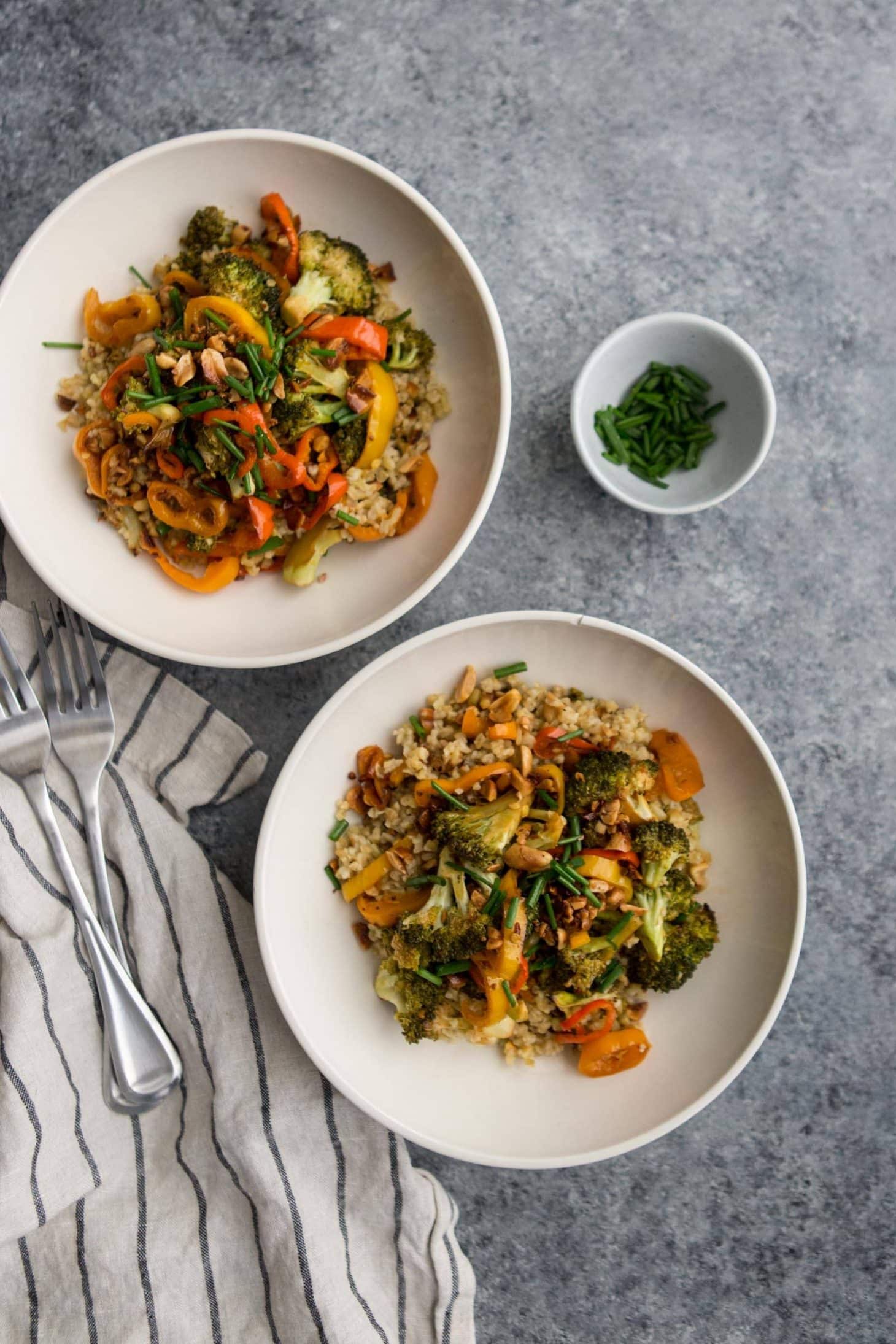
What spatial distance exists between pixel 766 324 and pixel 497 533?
110 cm

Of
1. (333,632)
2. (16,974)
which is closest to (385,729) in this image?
(333,632)

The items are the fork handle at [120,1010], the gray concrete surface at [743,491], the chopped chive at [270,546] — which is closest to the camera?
the chopped chive at [270,546]

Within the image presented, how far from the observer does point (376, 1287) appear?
9.14ft

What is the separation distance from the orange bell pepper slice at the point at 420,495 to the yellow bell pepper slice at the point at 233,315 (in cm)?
52

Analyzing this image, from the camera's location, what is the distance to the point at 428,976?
8.05 feet

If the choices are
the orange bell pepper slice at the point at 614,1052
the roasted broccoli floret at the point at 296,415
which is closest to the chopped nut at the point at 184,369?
the roasted broccoli floret at the point at 296,415

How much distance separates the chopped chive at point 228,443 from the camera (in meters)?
2.35

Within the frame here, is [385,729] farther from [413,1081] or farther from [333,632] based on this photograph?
[413,1081]

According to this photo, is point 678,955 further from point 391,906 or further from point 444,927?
point 391,906

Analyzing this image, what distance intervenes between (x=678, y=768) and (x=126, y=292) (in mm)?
2106

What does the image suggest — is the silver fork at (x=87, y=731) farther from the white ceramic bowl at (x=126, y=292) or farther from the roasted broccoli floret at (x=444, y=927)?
the roasted broccoli floret at (x=444, y=927)

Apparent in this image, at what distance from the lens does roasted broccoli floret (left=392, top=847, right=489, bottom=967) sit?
7.86 feet

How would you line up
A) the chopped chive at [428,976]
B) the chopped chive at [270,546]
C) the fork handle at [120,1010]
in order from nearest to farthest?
the chopped chive at [428,976] → the chopped chive at [270,546] → the fork handle at [120,1010]

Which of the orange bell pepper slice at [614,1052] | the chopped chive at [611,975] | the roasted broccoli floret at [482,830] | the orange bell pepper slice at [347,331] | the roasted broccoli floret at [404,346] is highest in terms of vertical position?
the orange bell pepper slice at [347,331]
